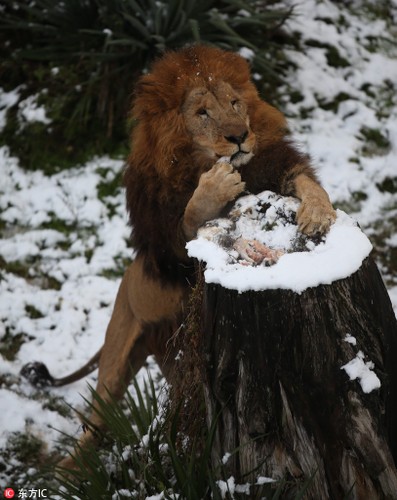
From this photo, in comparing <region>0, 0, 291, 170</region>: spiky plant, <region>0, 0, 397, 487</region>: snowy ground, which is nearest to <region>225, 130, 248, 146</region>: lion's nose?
<region>0, 0, 397, 487</region>: snowy ground

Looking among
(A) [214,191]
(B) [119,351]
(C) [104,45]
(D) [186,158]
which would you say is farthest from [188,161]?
(C) [104,45]

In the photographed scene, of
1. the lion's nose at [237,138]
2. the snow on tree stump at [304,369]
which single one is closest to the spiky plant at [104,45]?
the lion's nose at [237,138]

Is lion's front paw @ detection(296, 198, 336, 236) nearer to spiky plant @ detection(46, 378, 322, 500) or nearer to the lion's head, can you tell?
the lion's head

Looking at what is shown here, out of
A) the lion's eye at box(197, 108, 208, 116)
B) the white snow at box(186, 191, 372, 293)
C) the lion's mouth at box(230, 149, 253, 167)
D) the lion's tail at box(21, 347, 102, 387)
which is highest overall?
the lion's eye at box(197, 108, 208, 116)

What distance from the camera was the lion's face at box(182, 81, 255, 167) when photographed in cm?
282

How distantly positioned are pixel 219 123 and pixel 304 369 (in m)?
1.16

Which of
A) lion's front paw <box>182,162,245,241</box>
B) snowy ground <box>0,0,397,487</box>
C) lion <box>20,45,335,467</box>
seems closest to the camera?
lion's front paw <box>182,162,245,241</box>

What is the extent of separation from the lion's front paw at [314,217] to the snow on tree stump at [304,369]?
0.10 metres

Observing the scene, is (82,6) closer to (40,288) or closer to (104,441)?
(40,288)

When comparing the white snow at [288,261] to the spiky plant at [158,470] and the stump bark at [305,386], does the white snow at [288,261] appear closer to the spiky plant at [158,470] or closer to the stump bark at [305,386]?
the stump bark at [305,386]

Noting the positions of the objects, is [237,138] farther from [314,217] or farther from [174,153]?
[314,217]

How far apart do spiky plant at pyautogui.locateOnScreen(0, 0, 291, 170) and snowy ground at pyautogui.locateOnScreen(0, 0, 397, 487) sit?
0.28 meters

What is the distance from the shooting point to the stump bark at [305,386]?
2219mm

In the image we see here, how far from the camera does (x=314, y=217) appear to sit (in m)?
2.43
